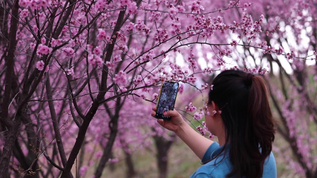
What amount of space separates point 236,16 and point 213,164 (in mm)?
6178

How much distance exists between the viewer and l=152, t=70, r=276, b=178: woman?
6.21 ft

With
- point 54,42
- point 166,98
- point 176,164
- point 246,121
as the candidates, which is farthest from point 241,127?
point 176,164

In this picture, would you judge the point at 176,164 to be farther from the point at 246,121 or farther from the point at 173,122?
the point at 246,121

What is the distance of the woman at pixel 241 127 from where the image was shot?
74.5 inches

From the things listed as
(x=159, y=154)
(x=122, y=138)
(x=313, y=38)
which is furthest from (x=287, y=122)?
(x=159, y=154)

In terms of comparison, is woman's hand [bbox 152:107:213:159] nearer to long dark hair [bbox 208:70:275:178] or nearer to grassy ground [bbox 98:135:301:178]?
long dark hair [bbox 208:70:275:178]

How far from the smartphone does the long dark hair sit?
1.15ft

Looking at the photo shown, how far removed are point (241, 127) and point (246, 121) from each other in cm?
4

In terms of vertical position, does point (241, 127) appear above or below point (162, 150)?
above

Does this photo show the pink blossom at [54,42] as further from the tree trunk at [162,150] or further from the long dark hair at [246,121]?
the tree trunk at [162,150]

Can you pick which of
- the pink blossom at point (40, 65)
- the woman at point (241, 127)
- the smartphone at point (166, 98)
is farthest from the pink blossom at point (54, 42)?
the woman at point (241, 127)

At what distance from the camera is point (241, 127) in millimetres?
1964

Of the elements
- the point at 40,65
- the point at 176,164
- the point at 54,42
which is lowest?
the point at 176,164

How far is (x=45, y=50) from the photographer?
237 centimetres
